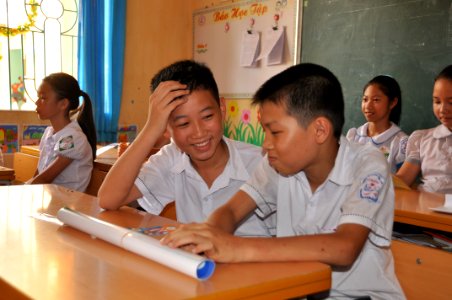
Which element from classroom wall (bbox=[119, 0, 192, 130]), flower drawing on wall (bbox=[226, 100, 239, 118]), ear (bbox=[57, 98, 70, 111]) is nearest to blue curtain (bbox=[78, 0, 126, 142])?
classroom wall (bbox=[119, 0, 192, 130])

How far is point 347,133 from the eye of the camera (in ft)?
11.3

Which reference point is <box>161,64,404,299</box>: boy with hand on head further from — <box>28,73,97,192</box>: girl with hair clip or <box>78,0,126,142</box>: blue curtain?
<box>78,0,126,142</box>: blue curtain

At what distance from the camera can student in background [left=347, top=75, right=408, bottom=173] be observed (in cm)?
305

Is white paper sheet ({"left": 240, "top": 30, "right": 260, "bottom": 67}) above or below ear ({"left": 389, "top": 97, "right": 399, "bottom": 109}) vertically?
above

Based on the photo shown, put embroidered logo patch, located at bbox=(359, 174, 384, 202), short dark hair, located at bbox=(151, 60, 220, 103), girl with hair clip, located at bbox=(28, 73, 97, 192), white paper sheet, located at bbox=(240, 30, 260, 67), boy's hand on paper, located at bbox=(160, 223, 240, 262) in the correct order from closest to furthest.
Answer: boy's hand on paper, located at bbox=(160, 223, 240, 262), embroidered logo patch, located at bbox=(359, 174, 384, 202), short dark hair, located at bbox=(151, 60, 220, 103), girl with hair clip, located at bbox=(28, 73, 97, 192), white paper sheet, located at bbox=(240, 30, 260, 67)

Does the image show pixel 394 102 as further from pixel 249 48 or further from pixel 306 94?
pixel 306 94

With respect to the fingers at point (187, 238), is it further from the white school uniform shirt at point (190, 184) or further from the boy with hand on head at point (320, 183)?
the white school uniform shirt at point (190, 184)

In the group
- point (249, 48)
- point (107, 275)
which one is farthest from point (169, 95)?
point (249, 48)

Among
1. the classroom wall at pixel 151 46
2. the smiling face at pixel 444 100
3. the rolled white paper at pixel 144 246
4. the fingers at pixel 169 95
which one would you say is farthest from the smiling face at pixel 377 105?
the rolled white paper at pixel 144 246

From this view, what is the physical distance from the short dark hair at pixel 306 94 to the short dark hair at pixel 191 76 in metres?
0.29

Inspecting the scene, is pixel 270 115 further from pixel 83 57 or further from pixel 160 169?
pixel 83 57

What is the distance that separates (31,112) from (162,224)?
3.42 meters


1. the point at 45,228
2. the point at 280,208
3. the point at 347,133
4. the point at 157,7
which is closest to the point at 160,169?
the point at 280,208

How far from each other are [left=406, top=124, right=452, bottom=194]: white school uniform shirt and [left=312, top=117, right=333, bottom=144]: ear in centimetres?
153
